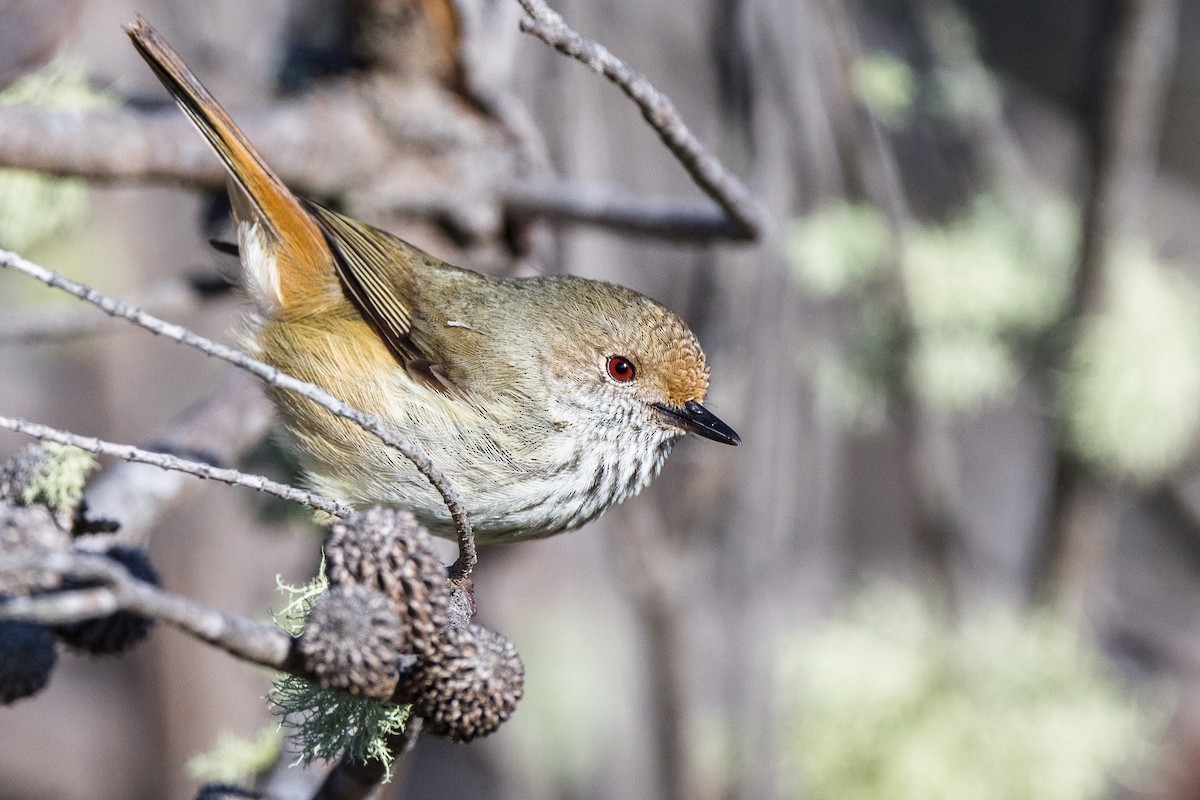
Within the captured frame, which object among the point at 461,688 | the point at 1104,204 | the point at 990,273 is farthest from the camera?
the point at 990,273

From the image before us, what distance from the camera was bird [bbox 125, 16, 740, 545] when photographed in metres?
1.90

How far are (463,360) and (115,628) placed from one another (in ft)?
2.68

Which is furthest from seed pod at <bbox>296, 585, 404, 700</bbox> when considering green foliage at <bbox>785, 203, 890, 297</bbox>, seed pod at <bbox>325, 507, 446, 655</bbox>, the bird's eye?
green foliage at <bbox>785, 203, 890, 297</bbox>

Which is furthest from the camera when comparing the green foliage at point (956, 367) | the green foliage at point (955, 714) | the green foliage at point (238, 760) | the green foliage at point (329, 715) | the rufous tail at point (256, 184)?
the green foliage at point (956, 367)

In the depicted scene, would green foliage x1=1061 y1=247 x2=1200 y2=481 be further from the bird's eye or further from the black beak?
the bird's eye

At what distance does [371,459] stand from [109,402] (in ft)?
9.31

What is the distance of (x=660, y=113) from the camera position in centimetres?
168

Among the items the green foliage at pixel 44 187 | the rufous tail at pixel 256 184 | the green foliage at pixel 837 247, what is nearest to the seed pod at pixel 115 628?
the rufous tail at pixel 256 184

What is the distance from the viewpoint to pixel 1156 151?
5496 millimetres

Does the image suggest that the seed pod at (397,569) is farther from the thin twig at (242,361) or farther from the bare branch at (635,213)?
the bare branch at (635,213)

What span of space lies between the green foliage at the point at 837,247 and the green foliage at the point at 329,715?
7.20 ft

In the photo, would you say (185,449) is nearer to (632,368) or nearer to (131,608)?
(632,368)

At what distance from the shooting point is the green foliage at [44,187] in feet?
7.86

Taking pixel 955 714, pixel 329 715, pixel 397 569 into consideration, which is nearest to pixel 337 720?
pixel 329 715
